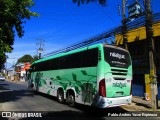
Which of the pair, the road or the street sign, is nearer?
the road

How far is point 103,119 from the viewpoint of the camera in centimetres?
1087

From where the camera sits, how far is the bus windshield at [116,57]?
1218 cm

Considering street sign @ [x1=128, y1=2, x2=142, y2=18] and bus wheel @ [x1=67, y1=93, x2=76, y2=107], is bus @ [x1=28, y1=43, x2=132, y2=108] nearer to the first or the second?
bus wheel @ [x1=67, y1=93, x2=76, y2=107]

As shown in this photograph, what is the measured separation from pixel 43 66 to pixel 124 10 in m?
8.24

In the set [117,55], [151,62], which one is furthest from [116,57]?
[151,62]

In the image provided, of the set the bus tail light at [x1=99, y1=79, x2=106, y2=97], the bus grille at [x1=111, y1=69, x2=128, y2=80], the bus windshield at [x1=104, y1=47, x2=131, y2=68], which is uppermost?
the bus windshield at [x1=104, y1=47, x2=131, y2=68]

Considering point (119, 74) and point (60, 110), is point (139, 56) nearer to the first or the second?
point (119, 74)

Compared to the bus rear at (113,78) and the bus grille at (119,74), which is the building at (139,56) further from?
the bus grille at (119,74)

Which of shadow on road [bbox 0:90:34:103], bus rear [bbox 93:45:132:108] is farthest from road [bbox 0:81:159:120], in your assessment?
shadow on road [bbox 0:90:34:103]

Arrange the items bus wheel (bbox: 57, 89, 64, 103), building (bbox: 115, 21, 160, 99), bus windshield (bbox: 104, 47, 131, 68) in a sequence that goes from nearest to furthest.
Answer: bus windshield (bbox: 104, 47, 131, 68)
bus wheel (bbox: 57, 89, 64, 103)
building (bbox: 115, 21, 160, 99)

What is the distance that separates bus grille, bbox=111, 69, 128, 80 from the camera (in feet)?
40.2

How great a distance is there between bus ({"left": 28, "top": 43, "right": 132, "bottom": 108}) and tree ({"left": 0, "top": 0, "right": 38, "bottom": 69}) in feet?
11.4

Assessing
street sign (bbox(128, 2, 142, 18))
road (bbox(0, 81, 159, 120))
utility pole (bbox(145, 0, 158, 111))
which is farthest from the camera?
street sign (bbox(128, 2, 142, 18))

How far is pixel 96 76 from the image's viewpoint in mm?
11984
